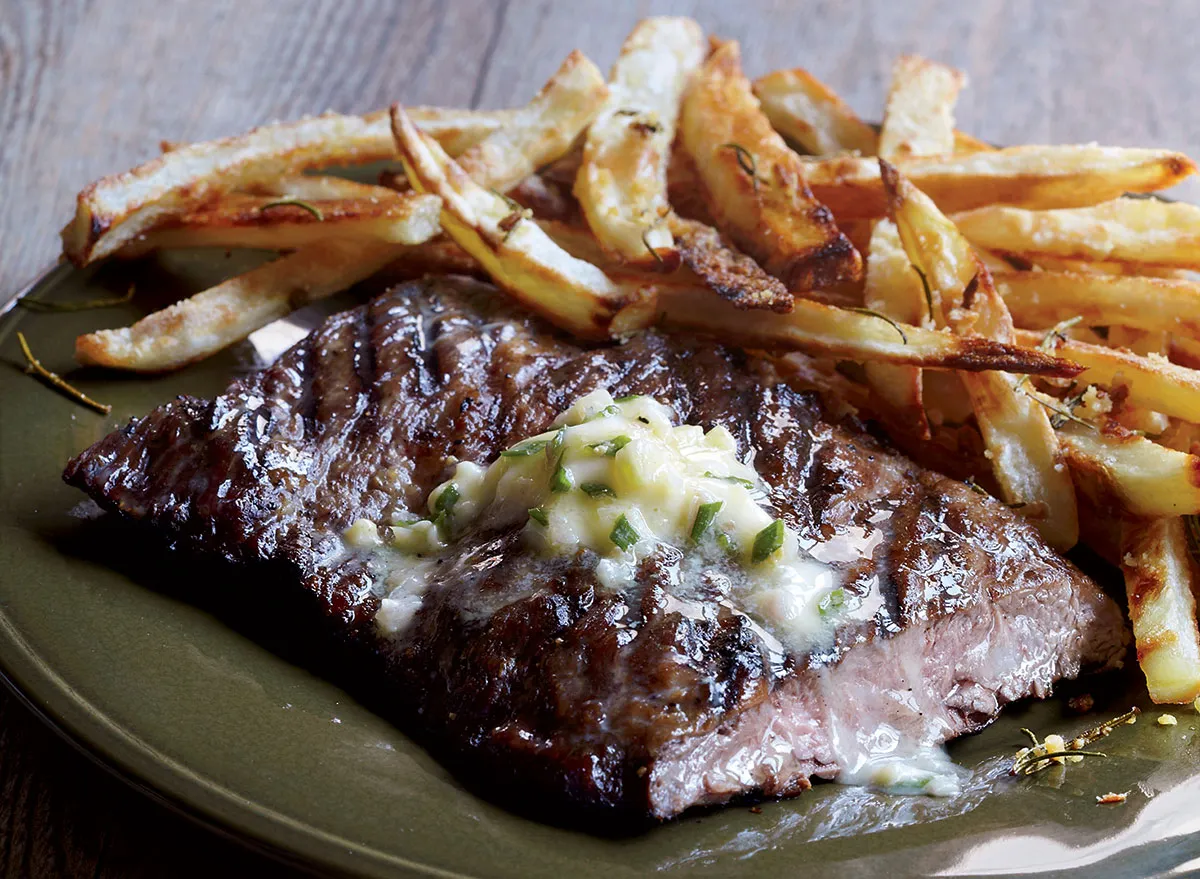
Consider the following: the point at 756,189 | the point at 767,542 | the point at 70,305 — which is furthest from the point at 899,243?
the point at 70,305

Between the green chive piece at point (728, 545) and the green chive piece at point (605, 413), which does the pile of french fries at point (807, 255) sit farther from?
the green chive piece at point (728, 545)

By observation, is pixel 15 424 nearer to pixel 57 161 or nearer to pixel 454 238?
pixel 454 238

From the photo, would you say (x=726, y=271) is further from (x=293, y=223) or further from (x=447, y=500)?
(x=293, y=223)

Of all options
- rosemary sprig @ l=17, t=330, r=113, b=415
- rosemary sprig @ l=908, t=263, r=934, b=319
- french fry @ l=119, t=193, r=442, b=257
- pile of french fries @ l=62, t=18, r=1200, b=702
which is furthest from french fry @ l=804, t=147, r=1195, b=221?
rosemary sprig @ l=17, t=330, r=113, b=415

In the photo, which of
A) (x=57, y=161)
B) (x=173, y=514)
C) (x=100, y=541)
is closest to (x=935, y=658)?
(x=173, y=514)

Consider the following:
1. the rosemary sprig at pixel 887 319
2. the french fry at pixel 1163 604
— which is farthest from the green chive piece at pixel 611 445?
the french fry at pixel 1163 604
